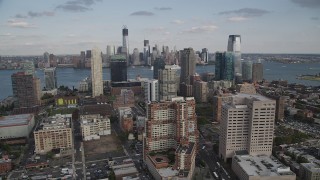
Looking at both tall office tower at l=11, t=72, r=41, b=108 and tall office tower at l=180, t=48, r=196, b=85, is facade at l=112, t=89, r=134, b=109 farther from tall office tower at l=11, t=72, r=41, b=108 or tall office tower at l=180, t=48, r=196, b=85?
tall office tower at l=180, t=48, r=196, b=85

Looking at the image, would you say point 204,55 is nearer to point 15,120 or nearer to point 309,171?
point 15,120

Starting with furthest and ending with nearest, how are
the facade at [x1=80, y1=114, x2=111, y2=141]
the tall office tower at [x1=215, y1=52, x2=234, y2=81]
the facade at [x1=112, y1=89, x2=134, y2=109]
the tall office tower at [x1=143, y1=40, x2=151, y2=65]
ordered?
the tall office tower at [x1=143, y1=40, x2=151, y2=65]
the tall office tower at [x1=215, y1=52, x2=234, y2=81]
the facade at [x1=112, y1=89, x2=134, y2=109]
the facade at [x1=80, y1=114, x2=111, y2=141]

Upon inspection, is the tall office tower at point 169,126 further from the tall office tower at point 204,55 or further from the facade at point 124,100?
the tall office tower at point 204,55

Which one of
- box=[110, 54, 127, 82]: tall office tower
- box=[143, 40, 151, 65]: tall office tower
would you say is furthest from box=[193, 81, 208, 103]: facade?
box=[143, 40, 151, 65]: tall office tower

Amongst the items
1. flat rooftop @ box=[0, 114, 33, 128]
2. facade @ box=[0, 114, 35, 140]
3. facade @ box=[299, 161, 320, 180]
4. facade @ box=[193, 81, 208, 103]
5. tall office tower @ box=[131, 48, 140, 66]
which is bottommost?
facade @ box=[299, 161, 320, 180]

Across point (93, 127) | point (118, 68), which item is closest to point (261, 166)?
point (93, 127)

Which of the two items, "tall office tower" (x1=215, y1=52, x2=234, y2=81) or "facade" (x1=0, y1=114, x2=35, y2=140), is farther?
"tall office tower" (x1=215, y1=52, x2=234, y2=81)

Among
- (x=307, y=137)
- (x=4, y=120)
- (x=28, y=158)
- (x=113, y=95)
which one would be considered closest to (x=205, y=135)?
(x=307, y=137)
